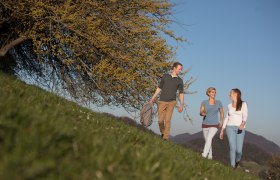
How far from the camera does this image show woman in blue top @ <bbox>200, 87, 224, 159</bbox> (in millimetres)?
11908

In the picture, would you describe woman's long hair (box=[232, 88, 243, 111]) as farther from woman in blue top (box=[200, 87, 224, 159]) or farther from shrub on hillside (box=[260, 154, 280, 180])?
shrub on hillside (box=[260, 154, 280, 180])

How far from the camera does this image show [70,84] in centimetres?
1977

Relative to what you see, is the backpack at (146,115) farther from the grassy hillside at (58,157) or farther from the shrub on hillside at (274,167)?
the shrub on hillside at (274,167)

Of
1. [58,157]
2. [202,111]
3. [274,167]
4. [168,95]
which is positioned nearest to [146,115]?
[168,95]

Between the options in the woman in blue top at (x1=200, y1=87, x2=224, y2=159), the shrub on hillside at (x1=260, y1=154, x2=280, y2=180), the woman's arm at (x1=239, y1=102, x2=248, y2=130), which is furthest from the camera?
the shrub on hillside at (x1=260, y1=154, x2=280, y2=180)

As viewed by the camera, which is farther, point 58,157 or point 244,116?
point 244,116

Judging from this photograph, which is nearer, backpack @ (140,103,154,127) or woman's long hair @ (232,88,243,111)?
woman's long hair @ (232,88,243,111)

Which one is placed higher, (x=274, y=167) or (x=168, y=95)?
(x=168, y=95)

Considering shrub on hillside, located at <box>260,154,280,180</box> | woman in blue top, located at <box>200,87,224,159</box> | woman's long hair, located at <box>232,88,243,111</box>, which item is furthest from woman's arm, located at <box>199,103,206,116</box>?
shrub on hillside, located at <box>260,154,280,180</box>

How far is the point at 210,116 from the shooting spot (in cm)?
1193

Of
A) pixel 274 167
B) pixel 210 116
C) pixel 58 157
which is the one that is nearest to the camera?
pixel 58 157

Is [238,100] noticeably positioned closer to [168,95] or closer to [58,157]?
[168,95]

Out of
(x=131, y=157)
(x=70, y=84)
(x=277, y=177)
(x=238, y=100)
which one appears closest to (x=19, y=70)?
(x=70, y=84)

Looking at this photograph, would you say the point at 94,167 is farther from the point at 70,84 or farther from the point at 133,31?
the point at 70,84
